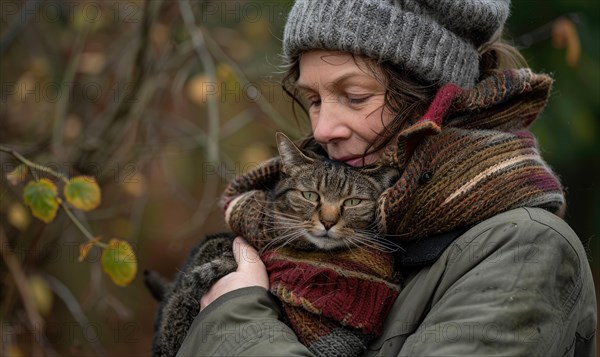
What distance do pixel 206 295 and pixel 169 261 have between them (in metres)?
3.38

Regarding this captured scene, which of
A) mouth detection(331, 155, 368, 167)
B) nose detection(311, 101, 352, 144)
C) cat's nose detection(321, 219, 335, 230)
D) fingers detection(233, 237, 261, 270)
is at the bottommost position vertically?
fingers detection(233, 237, 261, 270)

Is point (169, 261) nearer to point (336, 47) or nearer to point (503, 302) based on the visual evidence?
point (336, 47)

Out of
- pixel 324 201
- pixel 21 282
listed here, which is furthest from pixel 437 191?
pixel 21 282

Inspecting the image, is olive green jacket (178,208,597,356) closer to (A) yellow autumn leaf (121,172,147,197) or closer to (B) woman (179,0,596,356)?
(B) woman (179,0,596,356)

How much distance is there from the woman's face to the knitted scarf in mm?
92

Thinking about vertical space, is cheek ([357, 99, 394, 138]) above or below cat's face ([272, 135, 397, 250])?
above

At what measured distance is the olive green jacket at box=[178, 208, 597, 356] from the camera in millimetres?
1504

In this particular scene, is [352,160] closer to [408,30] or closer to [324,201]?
[324,201]

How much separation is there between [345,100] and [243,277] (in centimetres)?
55

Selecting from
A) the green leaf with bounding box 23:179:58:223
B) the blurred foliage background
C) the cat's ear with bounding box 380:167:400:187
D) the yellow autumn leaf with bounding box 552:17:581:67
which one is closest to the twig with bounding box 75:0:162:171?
the blurred foliage background

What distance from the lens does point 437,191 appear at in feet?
5.74

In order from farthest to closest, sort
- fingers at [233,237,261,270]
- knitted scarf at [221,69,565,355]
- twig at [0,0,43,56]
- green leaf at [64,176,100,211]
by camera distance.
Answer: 1. twig at [0,0,43,56]
2. green leaf at [64,176,100,211]
3. fingers at [233,237,261,270]
4. knitted scarf at [221,69,565,355]

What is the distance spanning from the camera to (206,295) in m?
1.99

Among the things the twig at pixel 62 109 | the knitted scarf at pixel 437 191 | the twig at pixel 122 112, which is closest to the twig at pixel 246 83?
the twig at pixel 122 112
